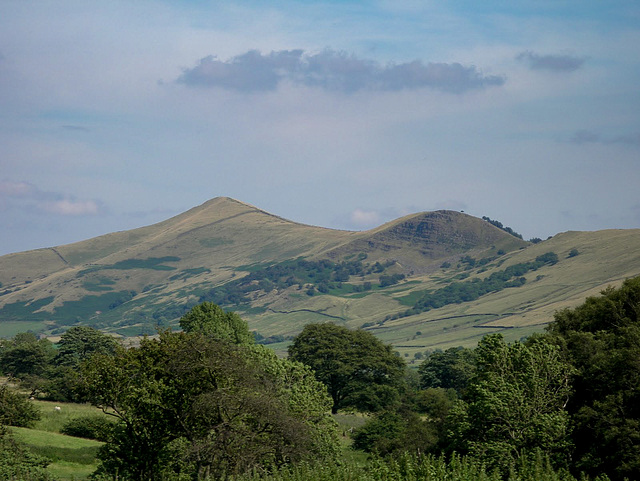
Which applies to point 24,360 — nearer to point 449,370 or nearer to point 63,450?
point 63,450

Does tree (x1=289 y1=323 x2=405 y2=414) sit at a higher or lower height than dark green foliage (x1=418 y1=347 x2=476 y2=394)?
higher

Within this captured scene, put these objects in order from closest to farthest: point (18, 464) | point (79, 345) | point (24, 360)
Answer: point (18, 464) → point (24, 360) → point (79, 345)

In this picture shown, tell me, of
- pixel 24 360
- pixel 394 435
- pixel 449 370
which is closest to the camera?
pixel 394 435

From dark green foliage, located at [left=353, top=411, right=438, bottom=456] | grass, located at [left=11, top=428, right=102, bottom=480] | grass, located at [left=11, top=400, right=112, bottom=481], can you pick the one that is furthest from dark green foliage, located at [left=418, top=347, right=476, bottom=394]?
grass, located at [left=11, top=428, right=102, bottom=480]

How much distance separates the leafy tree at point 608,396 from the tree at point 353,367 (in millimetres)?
52523

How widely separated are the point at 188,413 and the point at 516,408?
22172 millimetres

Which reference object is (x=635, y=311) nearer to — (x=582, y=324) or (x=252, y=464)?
(x=582, y=324)

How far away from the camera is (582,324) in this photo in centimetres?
6256

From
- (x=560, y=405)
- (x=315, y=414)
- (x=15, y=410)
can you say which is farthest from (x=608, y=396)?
(x=15, y=410)

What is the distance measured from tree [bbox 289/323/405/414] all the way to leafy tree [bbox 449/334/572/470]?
56857mm

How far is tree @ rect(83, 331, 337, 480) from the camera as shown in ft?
134

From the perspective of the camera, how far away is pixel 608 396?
1870 inches

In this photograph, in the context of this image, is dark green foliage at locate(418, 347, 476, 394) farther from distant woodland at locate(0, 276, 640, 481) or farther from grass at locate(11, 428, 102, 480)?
grass at locate(11, 428, 102, 480)

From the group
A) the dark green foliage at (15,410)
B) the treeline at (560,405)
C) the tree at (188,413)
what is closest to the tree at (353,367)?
the treeline at (560,405)
